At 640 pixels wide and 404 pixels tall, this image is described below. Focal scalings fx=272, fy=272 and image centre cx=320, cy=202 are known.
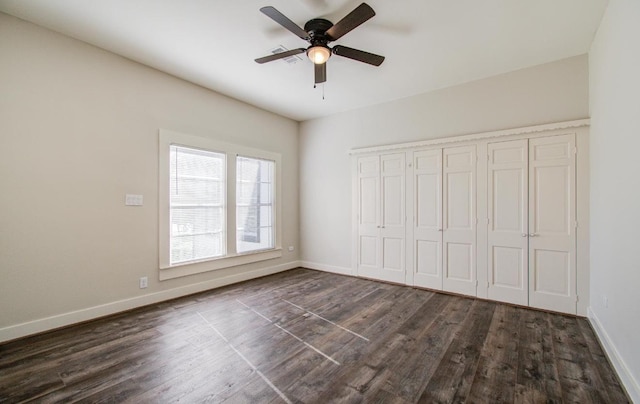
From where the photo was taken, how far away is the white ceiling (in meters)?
2.55

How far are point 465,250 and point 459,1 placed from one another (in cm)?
315

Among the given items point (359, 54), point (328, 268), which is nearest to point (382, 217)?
point (328, 268)

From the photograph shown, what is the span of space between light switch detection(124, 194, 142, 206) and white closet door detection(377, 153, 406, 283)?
3756mm

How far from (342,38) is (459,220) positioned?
3.02 metres

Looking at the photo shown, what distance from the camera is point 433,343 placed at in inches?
104

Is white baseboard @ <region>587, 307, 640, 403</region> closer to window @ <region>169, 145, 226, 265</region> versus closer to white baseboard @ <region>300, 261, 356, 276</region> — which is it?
white baseboard @ <region>300, 261, 356, 276</region>

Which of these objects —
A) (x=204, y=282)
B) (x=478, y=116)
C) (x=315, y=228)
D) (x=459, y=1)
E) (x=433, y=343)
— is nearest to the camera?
(x=459, y=1)

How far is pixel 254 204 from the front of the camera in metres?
5.15

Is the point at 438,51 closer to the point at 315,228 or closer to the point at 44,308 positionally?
the point at 315,228

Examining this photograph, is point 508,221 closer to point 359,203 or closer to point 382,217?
point 382,217

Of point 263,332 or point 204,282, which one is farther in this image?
point 204,282

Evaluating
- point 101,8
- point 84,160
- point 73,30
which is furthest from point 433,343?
point 73,30

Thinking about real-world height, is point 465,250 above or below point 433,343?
above

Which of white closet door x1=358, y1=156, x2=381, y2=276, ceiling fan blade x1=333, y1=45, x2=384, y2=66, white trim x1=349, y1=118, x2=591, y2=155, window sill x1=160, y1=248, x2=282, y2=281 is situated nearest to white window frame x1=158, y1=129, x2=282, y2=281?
window sill x1=160, y1=248, x2=282, y2=281
